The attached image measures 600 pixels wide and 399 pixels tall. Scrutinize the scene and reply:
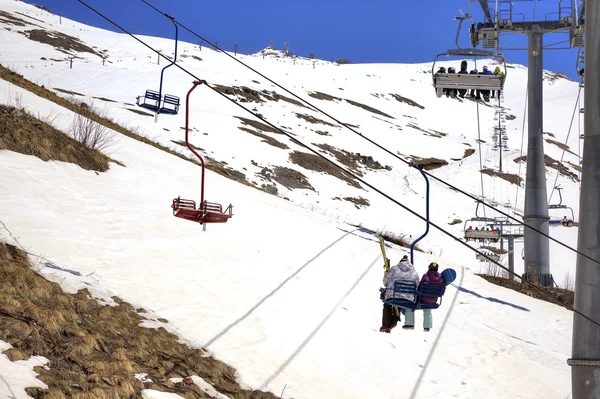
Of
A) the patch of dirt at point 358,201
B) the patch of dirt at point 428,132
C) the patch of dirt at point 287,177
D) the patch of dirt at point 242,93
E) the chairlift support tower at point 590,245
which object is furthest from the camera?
the patch of dirt at point 428,132

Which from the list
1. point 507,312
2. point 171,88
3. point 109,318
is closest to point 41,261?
point 109,318

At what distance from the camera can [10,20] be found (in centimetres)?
9688

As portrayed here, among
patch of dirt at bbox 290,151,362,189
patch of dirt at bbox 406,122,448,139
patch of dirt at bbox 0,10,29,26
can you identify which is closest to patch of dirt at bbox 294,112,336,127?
patch of dirt at bbox 290,151,362,189

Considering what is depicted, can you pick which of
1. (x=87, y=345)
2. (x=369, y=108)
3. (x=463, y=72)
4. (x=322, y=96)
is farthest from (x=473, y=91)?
(x=369, y=108)

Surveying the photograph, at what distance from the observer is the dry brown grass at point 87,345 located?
1052 centimetres

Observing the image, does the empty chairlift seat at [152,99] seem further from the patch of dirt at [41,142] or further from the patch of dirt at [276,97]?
→ the patch of dirt at [276,97]

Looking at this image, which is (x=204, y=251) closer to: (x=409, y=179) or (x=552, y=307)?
(x=552, y=307)

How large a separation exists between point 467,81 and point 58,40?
276ft

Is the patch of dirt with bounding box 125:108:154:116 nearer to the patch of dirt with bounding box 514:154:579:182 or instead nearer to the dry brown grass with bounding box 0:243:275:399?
the patch of dirt with bounding box 514:154:579:182

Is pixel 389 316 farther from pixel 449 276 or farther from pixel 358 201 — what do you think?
pixel 358 201

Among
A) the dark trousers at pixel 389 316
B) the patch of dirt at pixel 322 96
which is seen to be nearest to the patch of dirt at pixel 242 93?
the patch of dirt at pixel 322 96

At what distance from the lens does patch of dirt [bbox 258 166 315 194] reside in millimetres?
45000

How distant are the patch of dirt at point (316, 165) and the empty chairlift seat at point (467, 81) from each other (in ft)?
109

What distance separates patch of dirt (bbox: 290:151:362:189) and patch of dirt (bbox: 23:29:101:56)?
46293 millimetres
